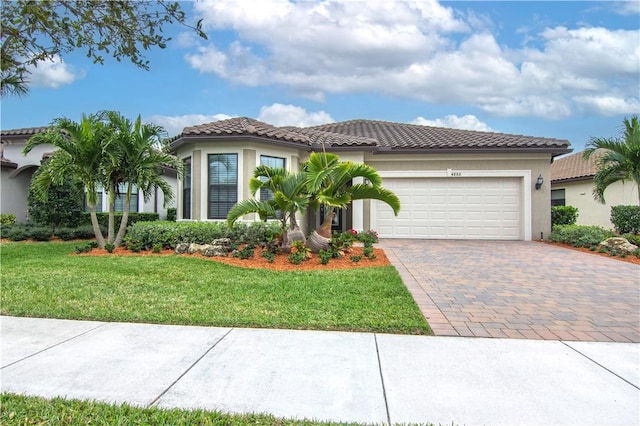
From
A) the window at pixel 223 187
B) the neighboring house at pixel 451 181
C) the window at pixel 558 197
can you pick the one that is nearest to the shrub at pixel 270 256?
the window at pixel 223 187

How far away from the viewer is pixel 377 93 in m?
15.3

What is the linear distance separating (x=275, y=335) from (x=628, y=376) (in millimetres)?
3218

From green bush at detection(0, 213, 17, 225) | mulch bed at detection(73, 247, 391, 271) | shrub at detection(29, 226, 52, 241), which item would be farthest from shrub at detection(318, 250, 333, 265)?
green bush at detection(0, 213, 17, 225)

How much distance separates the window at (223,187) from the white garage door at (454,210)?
535 cm

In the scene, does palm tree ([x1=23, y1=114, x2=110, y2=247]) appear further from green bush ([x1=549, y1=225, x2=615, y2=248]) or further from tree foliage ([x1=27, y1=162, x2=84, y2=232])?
green bush ([x1=549, y1=225, x2=615, y2=248])

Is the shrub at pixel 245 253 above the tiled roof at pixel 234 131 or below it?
below

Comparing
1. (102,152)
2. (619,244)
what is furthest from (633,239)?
(102,152)

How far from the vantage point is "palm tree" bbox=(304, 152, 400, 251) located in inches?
316

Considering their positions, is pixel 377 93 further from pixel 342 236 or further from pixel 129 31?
pixel 129 31

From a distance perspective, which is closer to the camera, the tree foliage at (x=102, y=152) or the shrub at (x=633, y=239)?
the tree foliage at (x=102, y=152)

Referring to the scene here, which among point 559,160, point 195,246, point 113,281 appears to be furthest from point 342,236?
point 559,160

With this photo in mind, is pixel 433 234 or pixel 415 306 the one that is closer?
pixel 415 306

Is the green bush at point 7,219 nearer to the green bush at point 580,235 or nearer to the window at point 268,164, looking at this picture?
the window at point 268,164

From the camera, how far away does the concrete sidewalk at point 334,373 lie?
2549 millimetres
